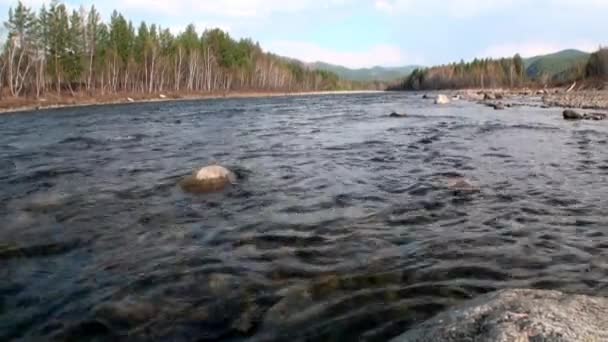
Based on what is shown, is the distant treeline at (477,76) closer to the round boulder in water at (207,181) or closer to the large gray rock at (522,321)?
the round boulder in water at (207,181)

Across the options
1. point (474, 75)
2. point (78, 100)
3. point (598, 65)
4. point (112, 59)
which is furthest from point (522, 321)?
point (474, 75)

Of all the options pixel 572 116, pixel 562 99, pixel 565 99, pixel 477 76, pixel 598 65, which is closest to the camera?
pixel 572 116

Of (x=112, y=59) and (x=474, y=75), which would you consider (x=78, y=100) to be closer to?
(x=112, y=59)

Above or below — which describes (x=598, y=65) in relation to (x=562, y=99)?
above

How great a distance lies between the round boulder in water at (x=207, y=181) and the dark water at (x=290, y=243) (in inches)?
14.7

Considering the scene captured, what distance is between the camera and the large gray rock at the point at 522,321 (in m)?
3.10

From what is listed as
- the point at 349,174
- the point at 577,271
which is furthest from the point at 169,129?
the point at 577,271

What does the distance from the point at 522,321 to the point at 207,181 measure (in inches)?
321

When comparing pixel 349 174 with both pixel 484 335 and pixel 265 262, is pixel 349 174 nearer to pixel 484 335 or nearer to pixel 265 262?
pixel 265 262

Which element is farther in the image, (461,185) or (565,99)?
(565,99)

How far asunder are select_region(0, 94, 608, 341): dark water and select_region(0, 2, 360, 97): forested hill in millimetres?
62552

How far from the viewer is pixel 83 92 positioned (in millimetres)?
73500

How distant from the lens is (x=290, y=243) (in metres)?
6.90

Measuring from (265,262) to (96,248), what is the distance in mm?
2674
